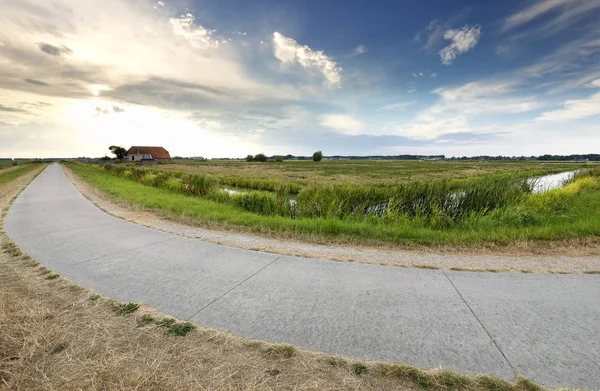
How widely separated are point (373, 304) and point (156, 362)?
7.98 ft

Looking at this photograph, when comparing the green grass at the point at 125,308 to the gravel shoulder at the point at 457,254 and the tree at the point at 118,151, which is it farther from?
the tree at the point at 118,151

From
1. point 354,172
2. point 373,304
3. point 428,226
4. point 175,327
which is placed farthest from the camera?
point 354,172

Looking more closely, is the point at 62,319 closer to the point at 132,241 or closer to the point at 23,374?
the point at 23,374

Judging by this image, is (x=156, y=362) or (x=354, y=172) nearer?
(x=156, y=362)

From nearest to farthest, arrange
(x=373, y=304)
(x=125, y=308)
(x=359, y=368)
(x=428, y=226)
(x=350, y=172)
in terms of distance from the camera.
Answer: (x=359, y=368) → (x=125, y=308) → (x=373, y=304) → (x=428, y=226) → (x=350, y=172)

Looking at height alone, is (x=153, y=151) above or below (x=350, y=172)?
above

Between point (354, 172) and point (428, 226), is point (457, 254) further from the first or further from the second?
point (354, 172)

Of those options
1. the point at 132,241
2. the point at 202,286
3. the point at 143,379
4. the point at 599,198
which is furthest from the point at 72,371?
the point at 599,198

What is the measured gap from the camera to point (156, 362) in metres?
2.41

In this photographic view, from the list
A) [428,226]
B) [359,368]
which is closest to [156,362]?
[359,368]

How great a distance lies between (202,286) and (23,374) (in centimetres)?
190

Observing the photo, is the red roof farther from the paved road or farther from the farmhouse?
the paved road

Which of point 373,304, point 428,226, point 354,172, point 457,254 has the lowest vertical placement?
point 354,172

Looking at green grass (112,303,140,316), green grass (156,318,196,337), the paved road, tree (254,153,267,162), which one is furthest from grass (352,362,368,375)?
tree (254,153,267,162)
